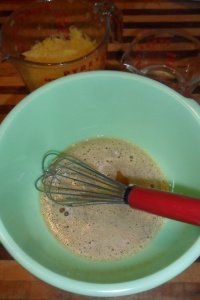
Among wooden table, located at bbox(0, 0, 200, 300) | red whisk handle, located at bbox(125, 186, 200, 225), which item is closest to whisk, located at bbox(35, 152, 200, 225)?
red whisk handle, located at bbox(125, 186, 200, 225)

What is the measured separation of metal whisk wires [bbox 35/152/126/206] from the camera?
587 mm

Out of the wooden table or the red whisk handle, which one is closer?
the red whisk handle

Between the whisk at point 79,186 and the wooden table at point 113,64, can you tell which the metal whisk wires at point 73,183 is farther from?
the wooden table at point 113,64

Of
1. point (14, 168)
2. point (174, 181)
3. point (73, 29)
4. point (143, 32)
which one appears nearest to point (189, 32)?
point (143, 32)

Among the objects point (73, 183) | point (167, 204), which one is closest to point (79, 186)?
point (73, 183)

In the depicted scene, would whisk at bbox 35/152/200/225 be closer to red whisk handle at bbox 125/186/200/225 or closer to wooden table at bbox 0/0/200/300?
red whisk handle at bbox 125/186/200/225

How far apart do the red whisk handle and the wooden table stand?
134mm

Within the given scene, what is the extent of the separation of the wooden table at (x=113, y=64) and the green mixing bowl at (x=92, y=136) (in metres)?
0.06

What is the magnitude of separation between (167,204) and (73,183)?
0.66ft

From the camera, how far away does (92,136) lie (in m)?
0.66

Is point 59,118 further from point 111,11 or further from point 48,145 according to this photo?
point 111,11

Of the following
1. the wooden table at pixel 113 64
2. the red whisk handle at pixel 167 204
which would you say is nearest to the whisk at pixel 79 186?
the red whisk handle at pixel 167 204

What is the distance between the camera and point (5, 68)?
2.52 ft

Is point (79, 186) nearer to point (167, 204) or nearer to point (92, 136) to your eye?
point (92, 136)
